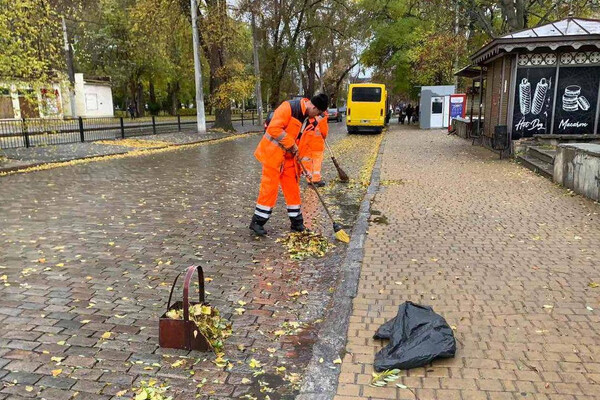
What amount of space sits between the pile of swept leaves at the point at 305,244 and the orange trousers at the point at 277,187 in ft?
1.03

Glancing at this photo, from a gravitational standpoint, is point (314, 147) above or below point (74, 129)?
below

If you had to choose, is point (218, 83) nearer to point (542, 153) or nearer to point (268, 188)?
point (542, 153)

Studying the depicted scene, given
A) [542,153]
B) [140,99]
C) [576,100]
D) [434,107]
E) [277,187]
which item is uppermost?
[140,99]

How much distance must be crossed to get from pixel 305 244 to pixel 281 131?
1.36 meters

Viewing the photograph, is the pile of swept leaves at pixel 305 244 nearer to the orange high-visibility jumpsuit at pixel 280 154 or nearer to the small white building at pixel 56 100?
the orange high-visibility jumpsuit at pixel 280 154

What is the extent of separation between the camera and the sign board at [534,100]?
42.3 feet

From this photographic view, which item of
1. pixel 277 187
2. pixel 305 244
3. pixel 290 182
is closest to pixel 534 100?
pixel 290 182

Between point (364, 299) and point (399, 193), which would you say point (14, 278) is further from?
point (399, 193)

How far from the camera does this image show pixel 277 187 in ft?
19.9

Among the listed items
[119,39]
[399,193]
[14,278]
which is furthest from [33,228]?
[119,39]

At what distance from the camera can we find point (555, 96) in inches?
508

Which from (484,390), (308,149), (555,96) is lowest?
(484,390)

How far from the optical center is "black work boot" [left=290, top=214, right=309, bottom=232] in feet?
20.7

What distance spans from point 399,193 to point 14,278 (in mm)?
6227
